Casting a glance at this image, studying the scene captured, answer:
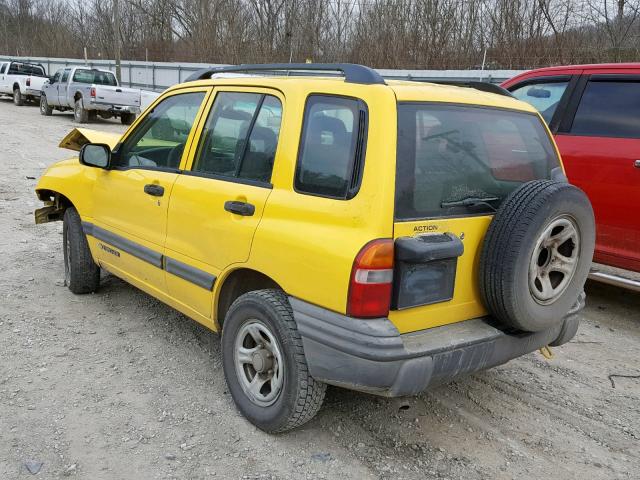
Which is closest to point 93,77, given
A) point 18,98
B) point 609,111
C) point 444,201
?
point 18,98

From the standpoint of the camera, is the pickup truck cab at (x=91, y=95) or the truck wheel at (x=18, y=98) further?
the truck wheel at (x=18, y=98)

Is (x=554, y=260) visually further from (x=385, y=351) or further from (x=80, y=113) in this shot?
(x=80, y=113)

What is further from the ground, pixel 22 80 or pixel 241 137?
pixel 22 80

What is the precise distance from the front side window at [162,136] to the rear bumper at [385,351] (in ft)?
5.00

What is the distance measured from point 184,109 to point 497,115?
1.94 meters

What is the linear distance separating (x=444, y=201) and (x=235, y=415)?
1626 millimetres

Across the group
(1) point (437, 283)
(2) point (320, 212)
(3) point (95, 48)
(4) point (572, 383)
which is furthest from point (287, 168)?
(3) point (95, 48)

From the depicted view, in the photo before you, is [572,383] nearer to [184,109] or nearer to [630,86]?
[630,86]

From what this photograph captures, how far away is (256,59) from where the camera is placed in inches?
1075

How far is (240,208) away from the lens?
9.98 feet

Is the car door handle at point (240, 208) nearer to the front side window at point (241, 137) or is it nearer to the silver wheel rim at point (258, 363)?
the front side window at point (241, 137)

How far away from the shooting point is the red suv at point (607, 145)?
4684 mm

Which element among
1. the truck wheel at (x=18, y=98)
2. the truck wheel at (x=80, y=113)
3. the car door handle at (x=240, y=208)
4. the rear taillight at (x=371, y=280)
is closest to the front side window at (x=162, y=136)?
the car door handle at (x=240, y=208)

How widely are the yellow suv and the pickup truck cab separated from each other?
53.8 feet
